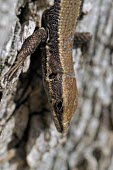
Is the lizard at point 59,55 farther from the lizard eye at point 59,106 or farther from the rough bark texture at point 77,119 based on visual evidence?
the rough bark texture at point 77,119

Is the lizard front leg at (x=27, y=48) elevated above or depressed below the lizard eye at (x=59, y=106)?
above

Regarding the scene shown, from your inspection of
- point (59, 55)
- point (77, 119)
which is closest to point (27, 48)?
point (59, 55)

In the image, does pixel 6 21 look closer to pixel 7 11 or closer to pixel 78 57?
pixel 7 11

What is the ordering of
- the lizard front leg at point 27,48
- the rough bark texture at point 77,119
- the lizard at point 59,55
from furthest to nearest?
1. the rough bark texture at point 77,119
2. the lizard at point 59,55
3. the lizard front leg at point 27,48

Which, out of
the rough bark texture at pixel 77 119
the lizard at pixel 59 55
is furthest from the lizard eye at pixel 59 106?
the rough bark texture at pixel 77 119

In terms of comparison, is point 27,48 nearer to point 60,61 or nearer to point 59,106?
point 60,61

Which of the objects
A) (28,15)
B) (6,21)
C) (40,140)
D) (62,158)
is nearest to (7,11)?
(6,21)

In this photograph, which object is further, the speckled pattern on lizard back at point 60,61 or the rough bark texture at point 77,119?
the rough bark texture at point 77,119
